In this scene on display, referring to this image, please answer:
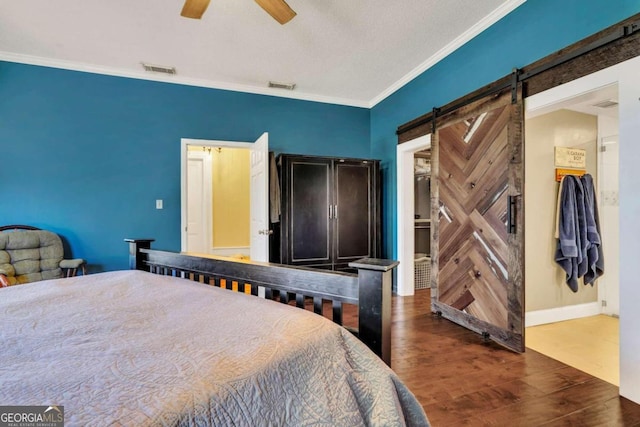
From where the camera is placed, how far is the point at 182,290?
137 centimetres

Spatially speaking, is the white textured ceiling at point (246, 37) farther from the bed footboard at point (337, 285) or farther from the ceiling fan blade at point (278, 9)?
the bed footboard at point (337, 285)

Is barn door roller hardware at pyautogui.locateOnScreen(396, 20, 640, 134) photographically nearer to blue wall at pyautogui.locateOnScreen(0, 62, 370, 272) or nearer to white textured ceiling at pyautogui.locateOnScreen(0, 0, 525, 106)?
white textured ceiling at pyautogui.locateOnScreen(0, 0, 525, 106)

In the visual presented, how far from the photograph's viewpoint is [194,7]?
196cm

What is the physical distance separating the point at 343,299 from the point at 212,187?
201 inches

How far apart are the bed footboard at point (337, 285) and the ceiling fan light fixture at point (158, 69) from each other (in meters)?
2.80

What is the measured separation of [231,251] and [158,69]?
3494 millimetres

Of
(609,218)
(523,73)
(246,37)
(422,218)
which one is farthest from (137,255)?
(609,218)

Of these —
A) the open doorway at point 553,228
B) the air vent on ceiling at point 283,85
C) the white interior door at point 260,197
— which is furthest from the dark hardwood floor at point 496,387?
the air vent on ceiling at point 283,85

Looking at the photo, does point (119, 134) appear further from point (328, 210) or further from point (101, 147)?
point (328, 210)

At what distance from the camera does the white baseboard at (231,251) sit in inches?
228

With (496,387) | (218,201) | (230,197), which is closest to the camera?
(496,387)

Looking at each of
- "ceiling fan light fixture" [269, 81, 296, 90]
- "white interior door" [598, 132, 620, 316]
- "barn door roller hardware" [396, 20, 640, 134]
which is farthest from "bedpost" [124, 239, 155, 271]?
"white interior door" [598, 132, 620, 316]

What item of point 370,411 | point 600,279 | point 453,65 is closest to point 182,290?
point 370,411

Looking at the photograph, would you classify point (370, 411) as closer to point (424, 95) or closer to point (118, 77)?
point (424, 95)
